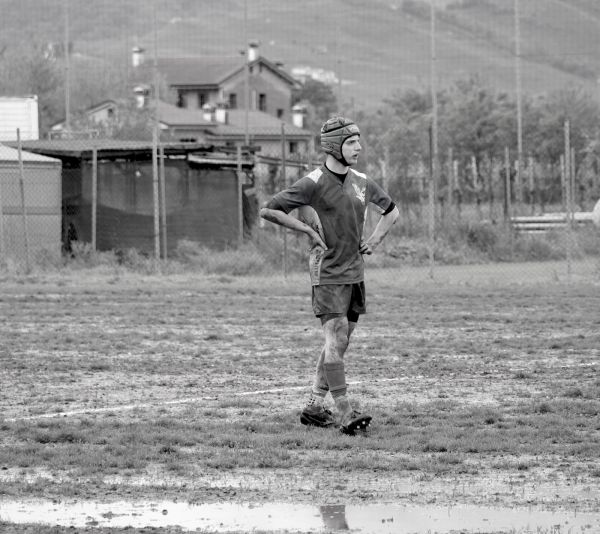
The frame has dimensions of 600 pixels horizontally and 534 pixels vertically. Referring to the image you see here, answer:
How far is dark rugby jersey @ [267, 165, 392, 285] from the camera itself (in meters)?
9.49

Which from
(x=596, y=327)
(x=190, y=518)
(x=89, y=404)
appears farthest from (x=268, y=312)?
(x=190, y=518)

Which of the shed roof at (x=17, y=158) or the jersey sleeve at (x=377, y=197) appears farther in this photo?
the shed roof at (x=17, y=158)

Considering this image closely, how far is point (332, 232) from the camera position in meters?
9.50

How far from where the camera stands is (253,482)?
25.2 feet

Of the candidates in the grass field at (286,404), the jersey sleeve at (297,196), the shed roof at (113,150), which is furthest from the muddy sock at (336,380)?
the shed roof at (113,150)

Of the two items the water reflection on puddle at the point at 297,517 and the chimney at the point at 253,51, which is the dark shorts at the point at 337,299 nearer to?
the water reflection on puddle at the point at 297,517

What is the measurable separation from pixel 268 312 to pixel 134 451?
10.0m

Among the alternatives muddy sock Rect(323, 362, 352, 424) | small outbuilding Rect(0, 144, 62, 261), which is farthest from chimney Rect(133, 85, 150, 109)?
muddy sock Rect(323, 362, 352, 424)

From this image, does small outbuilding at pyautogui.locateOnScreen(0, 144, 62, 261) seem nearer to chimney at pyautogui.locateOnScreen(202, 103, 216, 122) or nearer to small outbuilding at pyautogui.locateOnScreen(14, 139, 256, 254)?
small outbuilding at pyautogui.locateOnScreen(14, 139, 256, 254)

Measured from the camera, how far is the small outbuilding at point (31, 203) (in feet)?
84.2

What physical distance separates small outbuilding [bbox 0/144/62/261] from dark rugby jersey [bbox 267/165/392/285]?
16428 millimetres

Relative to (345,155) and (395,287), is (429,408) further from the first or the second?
(395,287)

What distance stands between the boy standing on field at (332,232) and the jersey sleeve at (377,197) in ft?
0.43

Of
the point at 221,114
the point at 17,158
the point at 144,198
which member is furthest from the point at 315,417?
the point at 221,114
